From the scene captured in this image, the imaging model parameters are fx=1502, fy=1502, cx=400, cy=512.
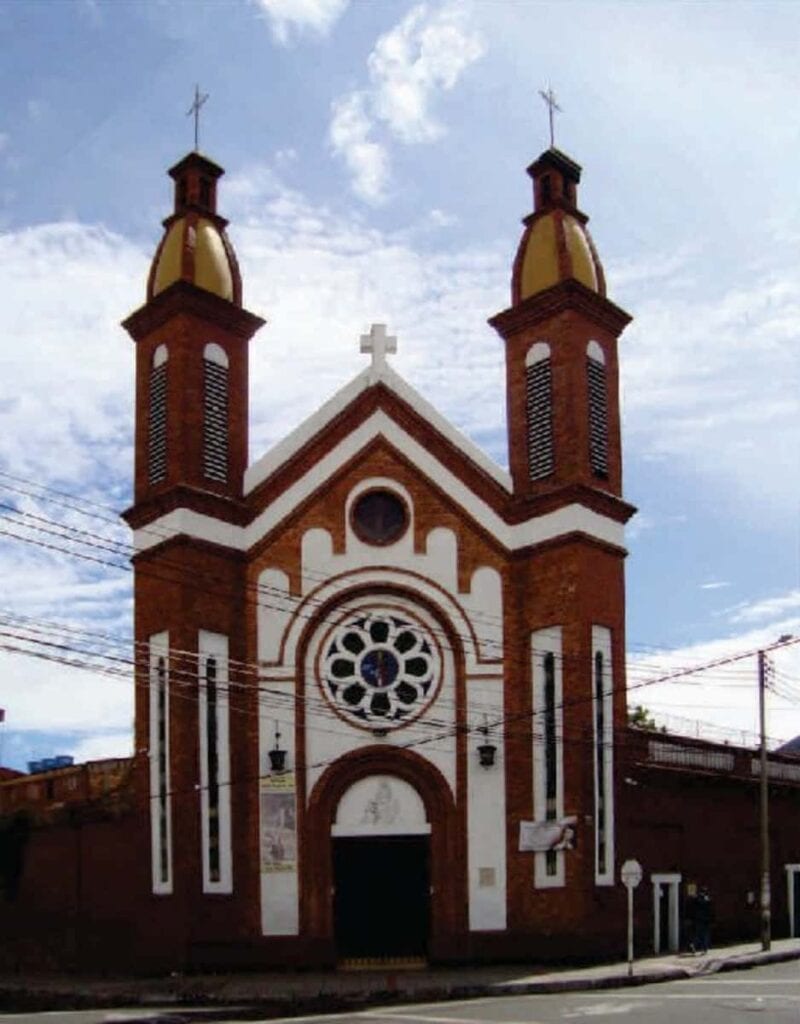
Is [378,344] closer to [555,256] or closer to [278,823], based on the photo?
[555,256]

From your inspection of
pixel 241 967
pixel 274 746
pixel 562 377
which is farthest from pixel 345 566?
pixel 241 967

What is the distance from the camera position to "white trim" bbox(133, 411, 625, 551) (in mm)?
33156

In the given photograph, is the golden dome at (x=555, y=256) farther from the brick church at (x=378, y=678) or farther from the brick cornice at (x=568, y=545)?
the brick cornice at (x=568, y=545)

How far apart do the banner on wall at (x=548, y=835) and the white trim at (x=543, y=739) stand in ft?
0.55

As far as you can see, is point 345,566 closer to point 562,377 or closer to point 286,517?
point 286,517

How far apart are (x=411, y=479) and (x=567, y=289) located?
5.58 metres

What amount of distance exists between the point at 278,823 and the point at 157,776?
278 centimetres

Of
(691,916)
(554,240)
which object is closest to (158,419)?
(554,240)

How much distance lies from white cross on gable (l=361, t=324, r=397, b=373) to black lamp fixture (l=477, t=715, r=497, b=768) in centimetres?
895

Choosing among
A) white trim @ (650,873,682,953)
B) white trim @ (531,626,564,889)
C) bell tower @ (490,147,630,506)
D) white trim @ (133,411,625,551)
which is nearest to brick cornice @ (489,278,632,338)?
bell tower @ (490,147,630,506)

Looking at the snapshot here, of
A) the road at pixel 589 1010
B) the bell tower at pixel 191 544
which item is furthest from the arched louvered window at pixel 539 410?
the road at pixel 589 1010

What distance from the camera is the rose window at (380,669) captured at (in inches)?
1302

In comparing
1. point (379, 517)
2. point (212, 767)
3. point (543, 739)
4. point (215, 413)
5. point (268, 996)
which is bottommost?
point (268, 996)

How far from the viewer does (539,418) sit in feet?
113
